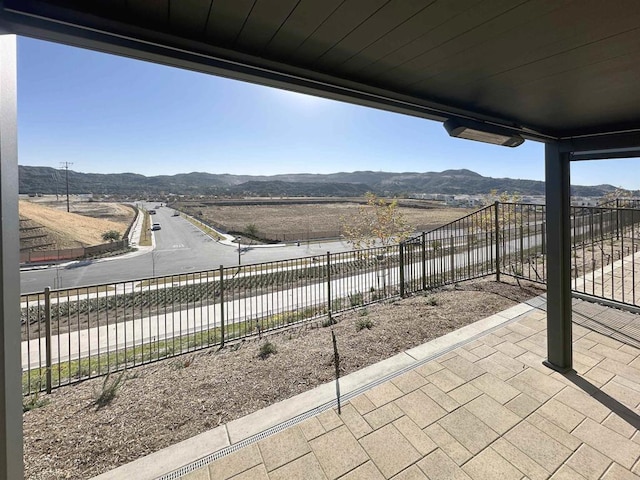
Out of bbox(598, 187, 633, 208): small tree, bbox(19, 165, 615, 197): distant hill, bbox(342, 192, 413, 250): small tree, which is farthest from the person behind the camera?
bbox(19, 165, 615, 197): distant hill

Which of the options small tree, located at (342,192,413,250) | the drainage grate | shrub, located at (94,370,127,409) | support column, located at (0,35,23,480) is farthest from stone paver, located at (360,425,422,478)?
small tree, located at (342,192,413,250)

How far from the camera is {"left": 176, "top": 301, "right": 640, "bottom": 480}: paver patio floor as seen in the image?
1.73 meters

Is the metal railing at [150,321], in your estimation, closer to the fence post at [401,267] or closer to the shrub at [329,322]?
the shrub at [329,322]

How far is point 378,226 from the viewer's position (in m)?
11.6

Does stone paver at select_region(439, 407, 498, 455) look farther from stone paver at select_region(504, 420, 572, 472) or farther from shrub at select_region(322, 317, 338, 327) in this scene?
shrub at select_region(322, 317, 338, 327)

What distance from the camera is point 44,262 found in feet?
65.6

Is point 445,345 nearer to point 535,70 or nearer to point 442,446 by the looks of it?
point 442,446

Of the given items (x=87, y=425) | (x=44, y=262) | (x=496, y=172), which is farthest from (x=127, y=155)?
(x=496, y=172)

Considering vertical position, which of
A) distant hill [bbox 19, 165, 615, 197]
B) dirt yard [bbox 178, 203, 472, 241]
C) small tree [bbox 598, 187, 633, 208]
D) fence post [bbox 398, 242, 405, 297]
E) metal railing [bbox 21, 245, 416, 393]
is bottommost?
metal railing [bbox 21, 245, 416, 393]

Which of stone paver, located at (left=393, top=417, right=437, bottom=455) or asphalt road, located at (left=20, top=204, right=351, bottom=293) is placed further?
asphalt road, located at (left=20, top=204, right=351, bottom=293)

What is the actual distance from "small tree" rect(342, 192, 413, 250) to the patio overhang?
30.8 ft

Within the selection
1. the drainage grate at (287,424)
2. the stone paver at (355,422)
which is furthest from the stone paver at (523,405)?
the stone paver at (355,422)

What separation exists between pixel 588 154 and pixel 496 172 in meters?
87.8

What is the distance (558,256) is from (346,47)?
256cm
